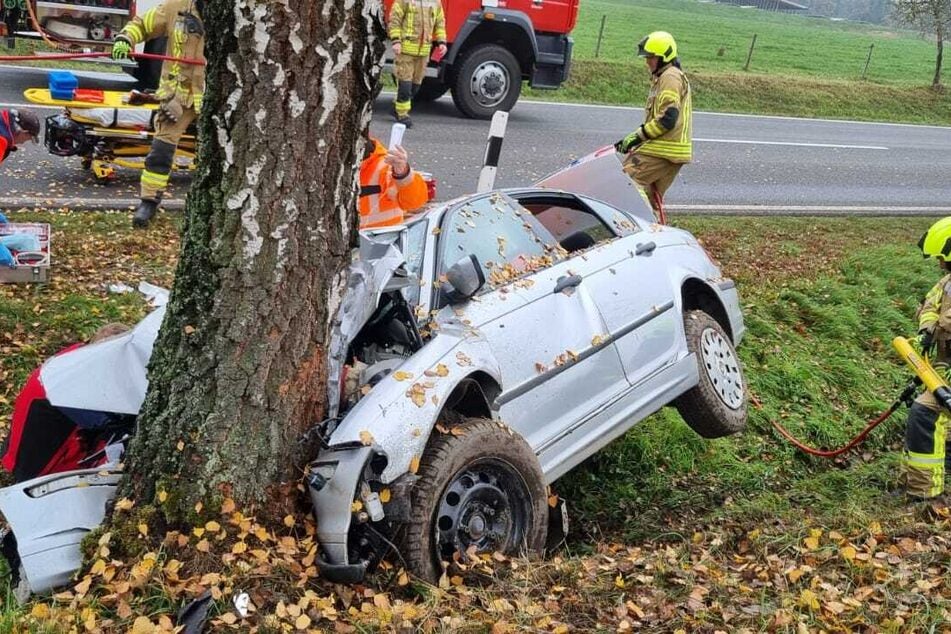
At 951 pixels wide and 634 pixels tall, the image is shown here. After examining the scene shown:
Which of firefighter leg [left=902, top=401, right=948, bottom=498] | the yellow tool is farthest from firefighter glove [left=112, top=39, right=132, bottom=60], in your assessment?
firefighter leg [left=902, top=401, right=948, bottom=498]

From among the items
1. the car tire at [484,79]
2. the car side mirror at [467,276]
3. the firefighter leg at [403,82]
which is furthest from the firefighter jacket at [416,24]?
the car side mirror at [467,276]

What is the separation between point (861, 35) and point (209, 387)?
47120 millimetres

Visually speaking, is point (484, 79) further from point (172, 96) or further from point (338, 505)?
point (338, 505)

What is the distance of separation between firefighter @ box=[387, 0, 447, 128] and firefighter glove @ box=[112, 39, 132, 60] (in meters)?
4.57

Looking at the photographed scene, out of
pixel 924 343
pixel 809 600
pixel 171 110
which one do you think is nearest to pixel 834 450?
pixel 924 343

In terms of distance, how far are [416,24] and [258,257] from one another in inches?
352

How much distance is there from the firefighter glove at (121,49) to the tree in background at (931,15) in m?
20.6

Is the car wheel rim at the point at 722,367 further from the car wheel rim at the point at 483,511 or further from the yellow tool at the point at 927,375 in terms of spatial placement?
the car wheel rim at the point at 483,511

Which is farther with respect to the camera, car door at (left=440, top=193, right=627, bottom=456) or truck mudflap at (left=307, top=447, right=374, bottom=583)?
car door at (left=440, top=193, right=627, bottom=456)

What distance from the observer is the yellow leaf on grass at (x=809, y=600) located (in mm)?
3529

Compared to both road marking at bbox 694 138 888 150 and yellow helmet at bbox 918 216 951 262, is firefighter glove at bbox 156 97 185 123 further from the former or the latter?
road marking at bbox 694 138 888 150

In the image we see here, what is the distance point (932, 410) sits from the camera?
16.9 feet

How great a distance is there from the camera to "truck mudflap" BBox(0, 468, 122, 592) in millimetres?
3336

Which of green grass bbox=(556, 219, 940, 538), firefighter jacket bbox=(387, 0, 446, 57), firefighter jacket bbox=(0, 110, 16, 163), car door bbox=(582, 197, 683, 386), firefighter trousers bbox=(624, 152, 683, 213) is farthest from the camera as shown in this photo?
firefighter jacket bbox=(387, 0, 446, 57)
